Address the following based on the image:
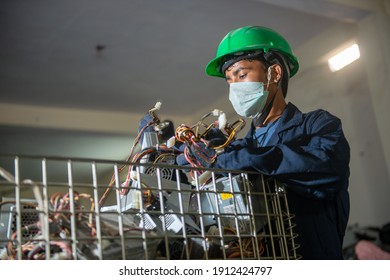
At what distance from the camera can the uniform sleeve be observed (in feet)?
2.28

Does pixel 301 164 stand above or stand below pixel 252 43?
below

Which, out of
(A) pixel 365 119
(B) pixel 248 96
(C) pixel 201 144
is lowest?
(C) pixel 201 144

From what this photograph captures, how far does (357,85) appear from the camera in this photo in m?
1.92

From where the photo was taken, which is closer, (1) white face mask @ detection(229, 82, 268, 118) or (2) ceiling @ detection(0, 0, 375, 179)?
(1) white face mask @ detection(229, 82, 268, 118)

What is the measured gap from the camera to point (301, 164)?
0.69 meters

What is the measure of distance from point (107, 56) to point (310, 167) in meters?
1.19

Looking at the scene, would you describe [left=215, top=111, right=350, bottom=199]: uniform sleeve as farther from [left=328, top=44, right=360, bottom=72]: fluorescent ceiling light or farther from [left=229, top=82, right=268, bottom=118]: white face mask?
[left=328, top=44, right=360, bottom=72]: fluorescent ceiling light

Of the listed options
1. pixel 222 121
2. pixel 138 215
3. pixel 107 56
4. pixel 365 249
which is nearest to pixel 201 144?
pixel 222 121

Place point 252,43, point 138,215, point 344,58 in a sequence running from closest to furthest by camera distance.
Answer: point 138,215
point 252,43
point 344,58

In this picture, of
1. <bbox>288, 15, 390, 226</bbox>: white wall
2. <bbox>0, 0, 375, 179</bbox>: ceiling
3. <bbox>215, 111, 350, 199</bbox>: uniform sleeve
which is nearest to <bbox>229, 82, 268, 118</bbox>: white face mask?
<bbox>215, 111, 350, 199</bbox>: uniform sleeve

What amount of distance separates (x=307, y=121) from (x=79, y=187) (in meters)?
0.41

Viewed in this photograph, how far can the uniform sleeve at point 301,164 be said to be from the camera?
69 centimetres

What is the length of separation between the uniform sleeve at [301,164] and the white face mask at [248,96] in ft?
0.49

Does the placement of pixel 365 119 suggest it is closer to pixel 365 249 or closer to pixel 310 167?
pixel 365 249
